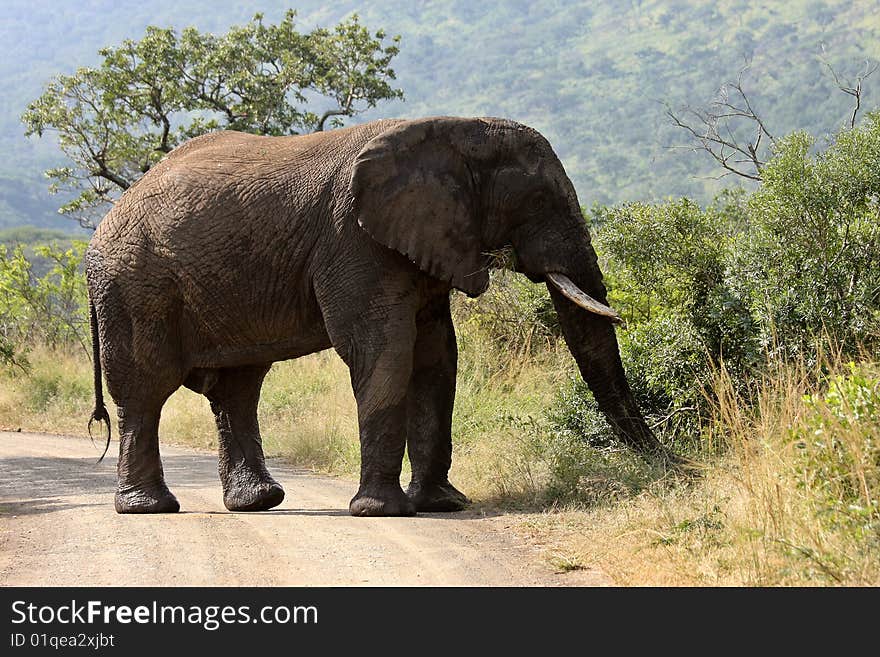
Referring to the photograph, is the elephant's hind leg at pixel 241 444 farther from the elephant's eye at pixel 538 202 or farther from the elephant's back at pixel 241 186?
the elephant's eye at pixel 538 202

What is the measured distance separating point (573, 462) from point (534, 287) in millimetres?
6240

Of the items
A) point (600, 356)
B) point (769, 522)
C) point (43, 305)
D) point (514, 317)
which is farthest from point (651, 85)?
point (769, 522)

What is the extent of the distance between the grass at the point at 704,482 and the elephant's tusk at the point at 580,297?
1.12m

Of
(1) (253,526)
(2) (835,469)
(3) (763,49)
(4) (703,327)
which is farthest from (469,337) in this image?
(3) (763,49)

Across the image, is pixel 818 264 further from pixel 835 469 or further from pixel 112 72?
pixel 112 72

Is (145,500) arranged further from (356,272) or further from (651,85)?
(651,85)

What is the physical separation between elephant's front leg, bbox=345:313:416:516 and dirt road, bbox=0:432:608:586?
284 millimetres

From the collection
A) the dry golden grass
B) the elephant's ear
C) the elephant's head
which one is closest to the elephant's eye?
the elephant's head

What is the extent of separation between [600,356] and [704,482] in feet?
5.07

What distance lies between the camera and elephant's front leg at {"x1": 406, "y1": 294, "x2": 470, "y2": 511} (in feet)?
34.0

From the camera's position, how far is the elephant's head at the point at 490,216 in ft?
31.7

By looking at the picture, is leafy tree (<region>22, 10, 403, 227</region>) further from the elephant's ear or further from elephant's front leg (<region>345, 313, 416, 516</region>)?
elephant's front leg (<region>345, 313, 416, 516</region>)

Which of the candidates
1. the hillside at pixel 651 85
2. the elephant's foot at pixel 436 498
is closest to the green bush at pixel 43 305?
the elephant's foot at pixel 436 498

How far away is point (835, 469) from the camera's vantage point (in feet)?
23.5
